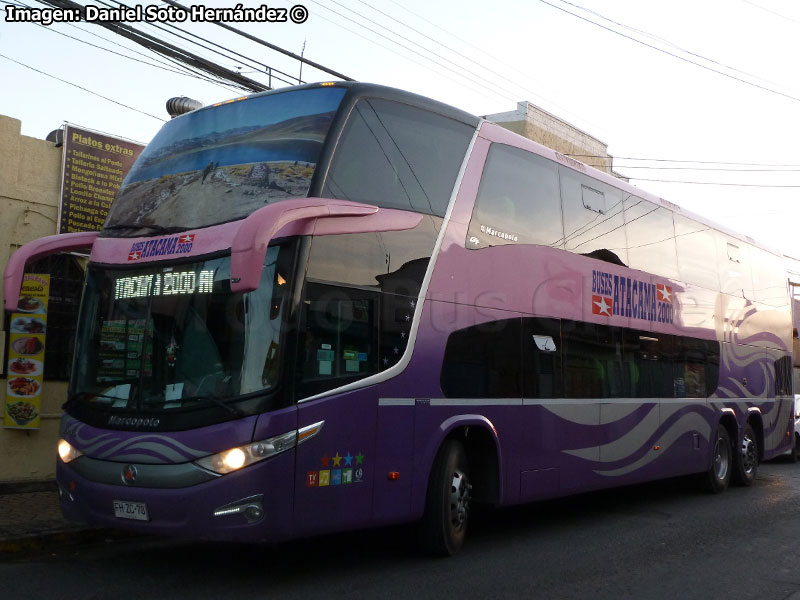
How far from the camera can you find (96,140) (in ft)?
39.3

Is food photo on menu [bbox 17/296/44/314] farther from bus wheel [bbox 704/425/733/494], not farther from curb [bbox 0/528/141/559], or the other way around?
bus wheel [bbox 704/425/733/494]

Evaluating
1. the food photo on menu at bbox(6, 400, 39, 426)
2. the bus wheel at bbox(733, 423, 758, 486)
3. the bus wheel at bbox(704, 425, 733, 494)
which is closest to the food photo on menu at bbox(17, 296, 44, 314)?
the food photo on menu at bbox(6, 400, 39, 426)

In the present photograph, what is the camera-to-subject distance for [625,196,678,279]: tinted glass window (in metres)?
11.7

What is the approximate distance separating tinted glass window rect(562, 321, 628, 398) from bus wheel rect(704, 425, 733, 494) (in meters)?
3.47

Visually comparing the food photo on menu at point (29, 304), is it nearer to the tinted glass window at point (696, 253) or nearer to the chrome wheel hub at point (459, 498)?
the chrome wheel hub at point (459, 498)

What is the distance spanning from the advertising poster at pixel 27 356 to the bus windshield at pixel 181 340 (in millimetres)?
3908

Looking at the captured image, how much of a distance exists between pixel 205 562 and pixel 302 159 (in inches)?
143

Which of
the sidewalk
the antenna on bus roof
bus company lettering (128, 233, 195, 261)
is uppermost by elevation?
the antenna on bus roof

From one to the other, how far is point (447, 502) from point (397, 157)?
317cm

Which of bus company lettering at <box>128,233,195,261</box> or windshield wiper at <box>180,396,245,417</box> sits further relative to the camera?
bus company lettering at <box>128,233,195,261</box>

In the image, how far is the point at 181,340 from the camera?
6973mm

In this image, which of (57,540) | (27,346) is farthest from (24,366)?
(57,540)

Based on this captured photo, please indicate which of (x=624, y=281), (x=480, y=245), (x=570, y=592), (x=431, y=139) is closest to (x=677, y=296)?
(x=624, y=281)

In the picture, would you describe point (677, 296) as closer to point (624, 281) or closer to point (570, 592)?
point (624, 281)
